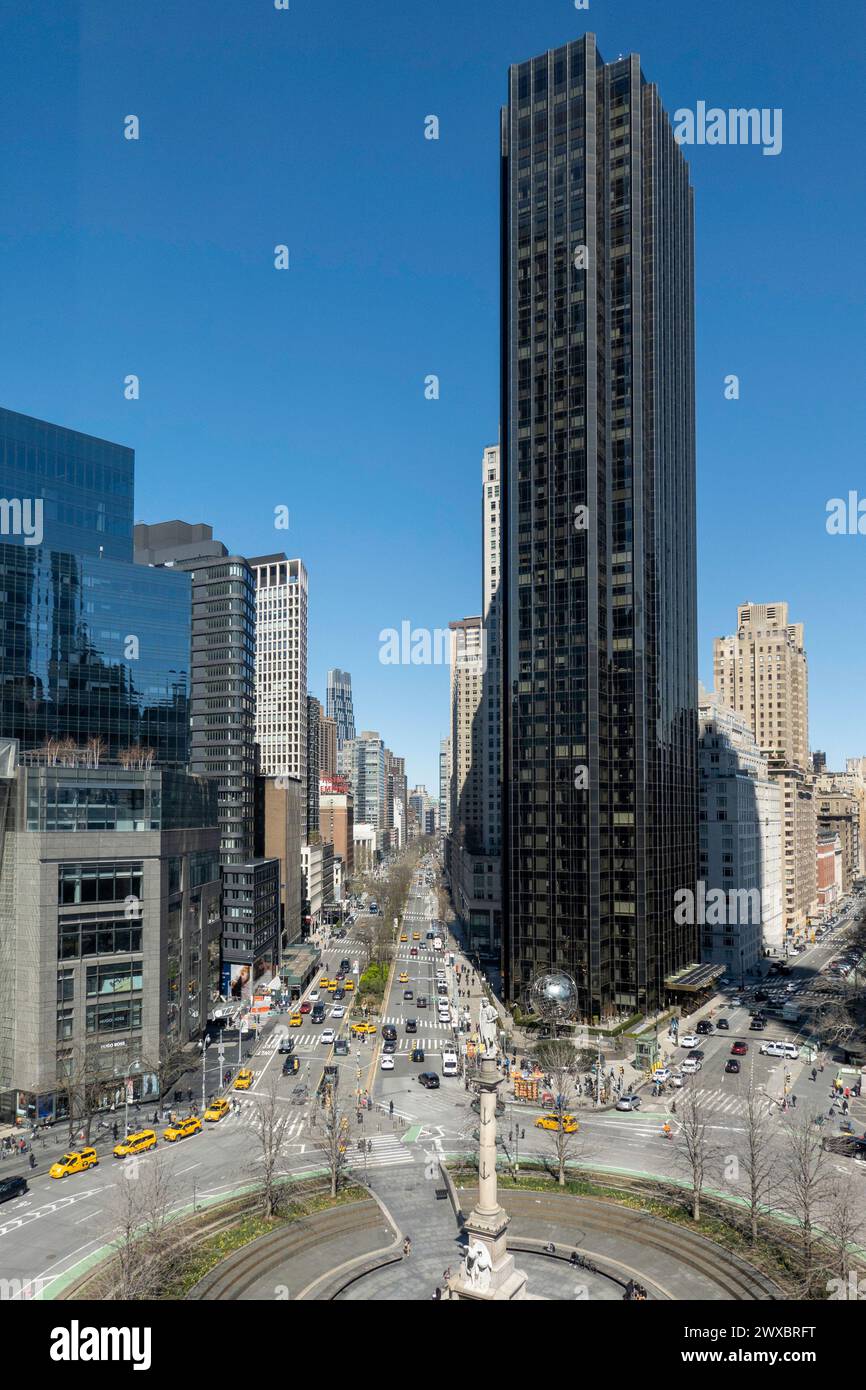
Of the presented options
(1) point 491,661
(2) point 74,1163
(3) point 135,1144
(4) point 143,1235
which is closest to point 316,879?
(1) point 491,661

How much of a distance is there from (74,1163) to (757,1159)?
1366 inches

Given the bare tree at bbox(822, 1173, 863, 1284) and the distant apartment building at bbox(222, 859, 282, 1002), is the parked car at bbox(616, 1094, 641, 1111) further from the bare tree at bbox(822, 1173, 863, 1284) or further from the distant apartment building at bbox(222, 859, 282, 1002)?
the distant apartment building at bbox(222, 859, 282, 1002)

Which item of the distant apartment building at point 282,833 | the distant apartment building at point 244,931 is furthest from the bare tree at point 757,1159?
the distant apartment building at point 282,833

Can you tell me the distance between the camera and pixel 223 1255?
35.3 m

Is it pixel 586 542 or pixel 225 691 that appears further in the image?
Result: pixel 225 691

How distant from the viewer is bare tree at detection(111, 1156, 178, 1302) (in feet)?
97.9

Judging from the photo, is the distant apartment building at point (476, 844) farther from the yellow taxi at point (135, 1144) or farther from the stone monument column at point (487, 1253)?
the stone monument column at point (487, 1253)

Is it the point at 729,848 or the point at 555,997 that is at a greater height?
the point at 729,848

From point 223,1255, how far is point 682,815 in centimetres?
6579

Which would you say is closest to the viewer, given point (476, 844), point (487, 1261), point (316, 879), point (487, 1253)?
point (487, 1261)

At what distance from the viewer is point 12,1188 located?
41.2 meters

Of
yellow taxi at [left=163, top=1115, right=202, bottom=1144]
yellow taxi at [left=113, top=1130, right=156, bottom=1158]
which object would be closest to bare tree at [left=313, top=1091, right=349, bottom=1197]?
yellow taxi at [left=163, top=1115, right=202, bottom=1144]

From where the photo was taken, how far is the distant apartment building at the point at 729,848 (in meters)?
103

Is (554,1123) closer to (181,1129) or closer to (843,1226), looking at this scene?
(181,1129)
